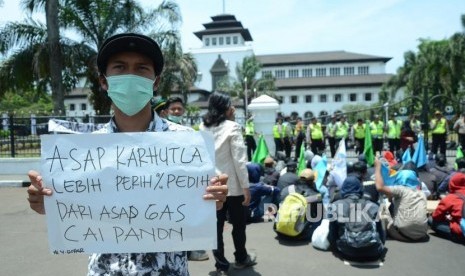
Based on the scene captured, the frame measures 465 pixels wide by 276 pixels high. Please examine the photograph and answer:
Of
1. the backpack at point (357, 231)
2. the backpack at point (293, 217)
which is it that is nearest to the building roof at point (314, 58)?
the backpack at point (293, 217)

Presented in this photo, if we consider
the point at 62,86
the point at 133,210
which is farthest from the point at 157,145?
the point at 62,86

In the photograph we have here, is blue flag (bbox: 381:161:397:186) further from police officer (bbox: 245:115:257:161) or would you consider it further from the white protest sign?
police officer (bbox: 245:115:257:161)

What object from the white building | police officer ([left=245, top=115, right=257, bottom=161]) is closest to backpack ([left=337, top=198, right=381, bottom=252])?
police officer ([left=245, top=115, right=257, bottom=161])

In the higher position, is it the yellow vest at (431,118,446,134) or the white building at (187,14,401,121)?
the white building at (187,14,401,121)

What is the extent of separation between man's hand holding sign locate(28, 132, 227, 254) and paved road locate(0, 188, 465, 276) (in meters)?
2.81

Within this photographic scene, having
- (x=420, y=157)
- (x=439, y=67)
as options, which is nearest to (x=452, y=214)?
(x=420, y=157)

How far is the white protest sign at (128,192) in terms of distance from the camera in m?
1.62

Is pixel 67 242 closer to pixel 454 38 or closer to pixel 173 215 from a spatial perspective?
pixel 173 215

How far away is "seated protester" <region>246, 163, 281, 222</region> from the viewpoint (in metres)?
6.24

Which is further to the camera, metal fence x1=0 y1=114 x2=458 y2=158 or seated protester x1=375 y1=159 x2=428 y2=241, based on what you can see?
metal fence x1=0 y1=114 x2=458 y2=158

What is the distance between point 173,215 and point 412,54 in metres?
40.5

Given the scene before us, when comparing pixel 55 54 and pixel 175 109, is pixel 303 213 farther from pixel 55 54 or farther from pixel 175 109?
pixel 55 54

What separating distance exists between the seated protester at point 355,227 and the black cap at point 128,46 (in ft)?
11.7

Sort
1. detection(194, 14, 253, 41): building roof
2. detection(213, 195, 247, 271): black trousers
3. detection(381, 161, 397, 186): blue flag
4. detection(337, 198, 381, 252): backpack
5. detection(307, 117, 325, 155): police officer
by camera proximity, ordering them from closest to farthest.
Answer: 1. detection(213, 195, 247, 271): black trousers
2. detection(337, 198, 381, 252): backpack
3. detection(381, 161, 397, 186): blue flag
4. detection(307, 117, 325, 155): police officer
5. detection(194, 14, 253, 41): building roof
